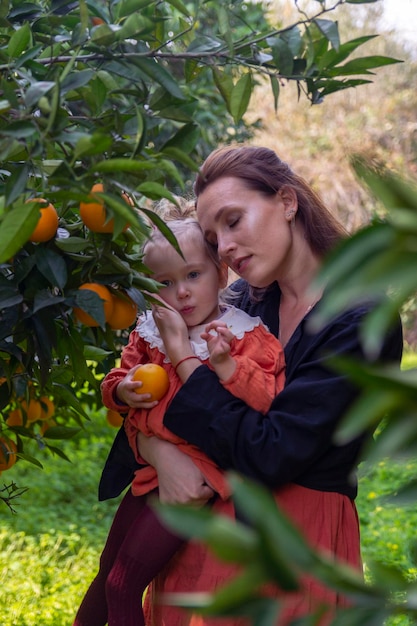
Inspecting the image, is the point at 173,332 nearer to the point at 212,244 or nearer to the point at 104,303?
the point at 212,244

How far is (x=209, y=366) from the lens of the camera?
6.37 feet

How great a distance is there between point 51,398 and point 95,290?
116 centimetres

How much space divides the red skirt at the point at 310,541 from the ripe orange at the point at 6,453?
0.46 m

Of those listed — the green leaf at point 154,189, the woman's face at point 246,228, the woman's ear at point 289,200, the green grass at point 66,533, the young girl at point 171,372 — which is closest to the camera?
the green leaf at point 154,189

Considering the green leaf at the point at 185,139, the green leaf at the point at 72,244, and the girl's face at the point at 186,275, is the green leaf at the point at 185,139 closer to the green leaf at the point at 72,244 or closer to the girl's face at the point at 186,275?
the green leaf at the point at 72,244

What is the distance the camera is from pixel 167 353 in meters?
1.97

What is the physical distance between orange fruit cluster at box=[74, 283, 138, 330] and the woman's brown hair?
1.84ft

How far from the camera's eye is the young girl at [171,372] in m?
1.83

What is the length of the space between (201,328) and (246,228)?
277mm

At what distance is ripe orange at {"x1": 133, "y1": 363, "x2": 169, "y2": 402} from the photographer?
1942mm

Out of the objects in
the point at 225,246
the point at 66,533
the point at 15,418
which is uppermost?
the point at 225,246

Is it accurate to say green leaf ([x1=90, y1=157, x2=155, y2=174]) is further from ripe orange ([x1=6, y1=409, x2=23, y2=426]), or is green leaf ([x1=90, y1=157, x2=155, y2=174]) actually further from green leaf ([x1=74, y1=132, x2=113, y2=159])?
ripe orange ([x1=6, y1=409, x2=23, y2=426])

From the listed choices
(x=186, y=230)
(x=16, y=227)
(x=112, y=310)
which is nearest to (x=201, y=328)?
(x=186, y=230)

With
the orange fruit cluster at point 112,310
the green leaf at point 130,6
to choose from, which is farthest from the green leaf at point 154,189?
the green leaf at point 130,6
